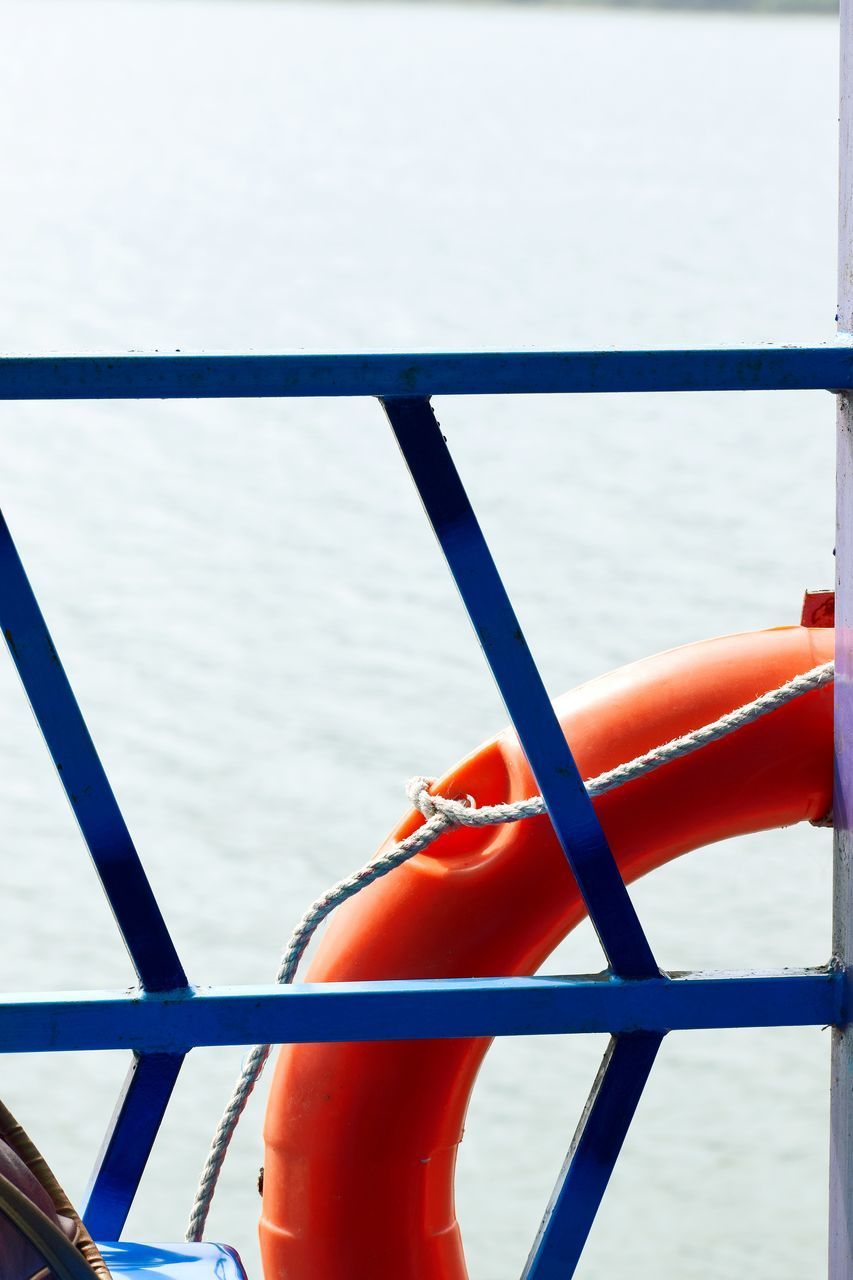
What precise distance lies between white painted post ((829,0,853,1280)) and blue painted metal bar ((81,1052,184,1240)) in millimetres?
430

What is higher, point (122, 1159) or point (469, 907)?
point (469, 907)

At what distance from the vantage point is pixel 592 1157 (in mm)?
1132

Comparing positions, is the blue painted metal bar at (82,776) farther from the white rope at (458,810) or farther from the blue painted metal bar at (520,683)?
the blue painted metal bar at (520,683)

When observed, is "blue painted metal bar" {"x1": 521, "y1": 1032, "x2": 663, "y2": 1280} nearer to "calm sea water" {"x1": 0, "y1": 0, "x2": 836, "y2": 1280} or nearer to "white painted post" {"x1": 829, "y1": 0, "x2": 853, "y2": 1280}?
"white painted post" {"x1": 829, "y1": 0, "x2": 853, "y2": 1280}

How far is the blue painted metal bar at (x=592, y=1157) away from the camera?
1.12m

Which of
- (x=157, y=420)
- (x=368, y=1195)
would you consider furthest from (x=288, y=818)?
(x=157, y=420)

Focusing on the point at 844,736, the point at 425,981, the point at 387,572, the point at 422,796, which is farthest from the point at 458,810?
the point at 387,572

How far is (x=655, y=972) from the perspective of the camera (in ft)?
3.64

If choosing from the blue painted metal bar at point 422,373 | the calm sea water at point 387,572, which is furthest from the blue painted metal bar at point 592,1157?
the calm sea water at point 387,572

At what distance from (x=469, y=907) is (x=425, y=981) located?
165 mm

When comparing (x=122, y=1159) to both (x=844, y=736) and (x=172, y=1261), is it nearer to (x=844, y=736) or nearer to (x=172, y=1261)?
(x=172, y=1261)

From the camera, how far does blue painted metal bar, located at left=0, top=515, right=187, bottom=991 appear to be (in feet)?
3.35

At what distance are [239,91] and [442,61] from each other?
27.9ft

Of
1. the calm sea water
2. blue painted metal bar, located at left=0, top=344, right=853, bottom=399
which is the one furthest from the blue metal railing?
the calm sea water
